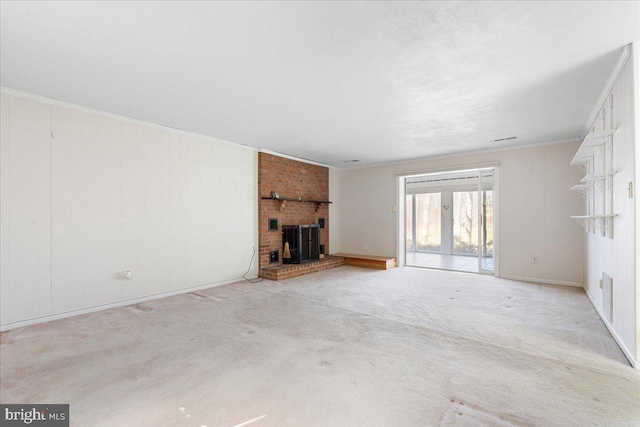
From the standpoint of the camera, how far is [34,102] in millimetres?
3154

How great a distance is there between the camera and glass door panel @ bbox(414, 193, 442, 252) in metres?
9.39

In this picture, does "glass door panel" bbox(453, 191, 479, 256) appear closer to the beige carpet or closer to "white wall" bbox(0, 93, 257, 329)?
the beige carpet

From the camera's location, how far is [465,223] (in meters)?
8.86

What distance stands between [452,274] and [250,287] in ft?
12.7

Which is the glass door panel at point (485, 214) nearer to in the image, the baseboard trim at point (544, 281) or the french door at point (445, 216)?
the baseboard trim at point (544, 281)

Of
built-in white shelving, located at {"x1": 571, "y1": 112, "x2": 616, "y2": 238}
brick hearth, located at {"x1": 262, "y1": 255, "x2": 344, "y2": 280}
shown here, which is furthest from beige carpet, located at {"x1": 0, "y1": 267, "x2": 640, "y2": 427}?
brick hearth, located at {"x1": 262, "y1": 255, "x2": 344, "y2": 280}

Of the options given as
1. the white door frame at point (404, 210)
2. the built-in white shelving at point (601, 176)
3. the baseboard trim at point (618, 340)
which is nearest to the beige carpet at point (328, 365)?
the baseboard trim at point (618, 340)

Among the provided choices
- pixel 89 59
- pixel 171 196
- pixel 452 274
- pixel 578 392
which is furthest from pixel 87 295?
pixel 452 274

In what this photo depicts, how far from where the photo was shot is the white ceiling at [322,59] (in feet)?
6.11

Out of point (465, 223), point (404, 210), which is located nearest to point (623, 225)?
point (404, 210)

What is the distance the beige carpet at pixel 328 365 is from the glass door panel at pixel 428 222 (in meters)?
5.56

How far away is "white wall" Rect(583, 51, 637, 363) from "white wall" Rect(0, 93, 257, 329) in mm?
4840

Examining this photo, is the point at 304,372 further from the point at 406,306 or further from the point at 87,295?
the point at 87,295

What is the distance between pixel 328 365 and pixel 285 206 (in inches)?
163
